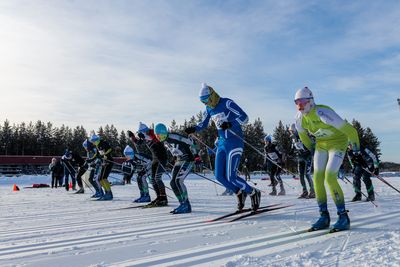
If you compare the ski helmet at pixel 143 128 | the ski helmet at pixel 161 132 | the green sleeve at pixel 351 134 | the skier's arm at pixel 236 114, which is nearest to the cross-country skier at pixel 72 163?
the ski helmet at pixel 143 128

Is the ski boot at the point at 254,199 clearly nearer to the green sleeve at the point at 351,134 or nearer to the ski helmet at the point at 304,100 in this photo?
the ski helmet at the point at 304,100

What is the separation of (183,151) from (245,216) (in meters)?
2.34

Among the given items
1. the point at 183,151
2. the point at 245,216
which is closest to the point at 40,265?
the point at 245,216

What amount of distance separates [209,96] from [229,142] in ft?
3.13

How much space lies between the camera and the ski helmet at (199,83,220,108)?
22.8 feet

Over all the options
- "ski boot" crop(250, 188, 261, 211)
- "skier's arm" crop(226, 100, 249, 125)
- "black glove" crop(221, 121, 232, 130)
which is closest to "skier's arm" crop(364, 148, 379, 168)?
"ski boot" crop(250, 188, 261, 211)

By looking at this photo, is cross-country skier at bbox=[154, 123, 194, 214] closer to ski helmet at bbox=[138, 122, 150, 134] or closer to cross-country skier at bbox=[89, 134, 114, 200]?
ski helmet at bbox=[138, 122, 150, 134]

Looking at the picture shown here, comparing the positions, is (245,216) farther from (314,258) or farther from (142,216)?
(314,258)

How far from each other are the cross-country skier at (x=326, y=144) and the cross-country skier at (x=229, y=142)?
1638 millimetres

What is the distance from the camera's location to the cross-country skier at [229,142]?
663cm

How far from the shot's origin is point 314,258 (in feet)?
11.2

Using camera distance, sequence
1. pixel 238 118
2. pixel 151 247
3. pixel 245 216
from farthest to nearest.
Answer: pixel 238 118 < pixel 245 216 < pixel 151 247

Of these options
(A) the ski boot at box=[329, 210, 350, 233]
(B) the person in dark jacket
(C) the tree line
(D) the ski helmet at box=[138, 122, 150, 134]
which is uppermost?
(C) the tree line

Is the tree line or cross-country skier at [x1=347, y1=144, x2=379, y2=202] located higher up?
the tree line
